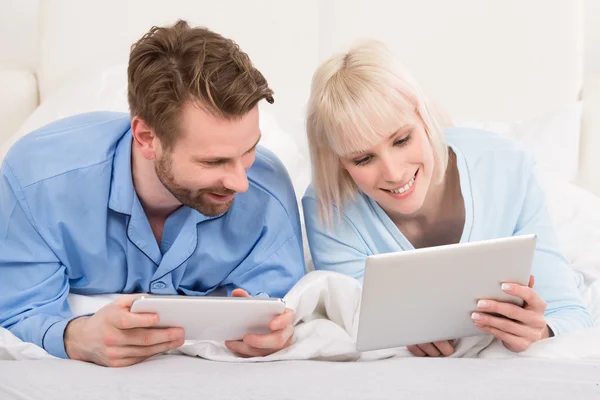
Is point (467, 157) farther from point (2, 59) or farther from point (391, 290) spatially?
point (2, 59)

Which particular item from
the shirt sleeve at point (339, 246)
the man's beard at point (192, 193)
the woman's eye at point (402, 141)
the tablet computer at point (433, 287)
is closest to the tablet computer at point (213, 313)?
the tablet computer at point (433, 287)

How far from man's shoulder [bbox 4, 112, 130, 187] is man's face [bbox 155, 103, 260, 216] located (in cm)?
17

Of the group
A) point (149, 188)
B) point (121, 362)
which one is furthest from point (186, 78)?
point (121, 362)

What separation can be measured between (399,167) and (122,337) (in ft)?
2.06

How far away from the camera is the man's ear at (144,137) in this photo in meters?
1.54

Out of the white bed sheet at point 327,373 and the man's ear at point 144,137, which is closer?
the white bed sheet at point 327,373

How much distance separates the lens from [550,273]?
1.67m

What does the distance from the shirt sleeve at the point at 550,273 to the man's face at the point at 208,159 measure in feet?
2.07

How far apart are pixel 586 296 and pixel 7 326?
124 cm

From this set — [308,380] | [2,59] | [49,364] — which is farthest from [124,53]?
[308,380]

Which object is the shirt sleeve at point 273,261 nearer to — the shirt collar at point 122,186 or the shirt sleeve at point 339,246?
the shirt sleeve at point 339,246

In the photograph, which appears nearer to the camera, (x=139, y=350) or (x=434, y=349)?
(x=139, y=350)

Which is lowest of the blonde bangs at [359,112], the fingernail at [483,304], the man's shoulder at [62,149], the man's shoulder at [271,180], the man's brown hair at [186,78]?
the fingernail at [483,304]

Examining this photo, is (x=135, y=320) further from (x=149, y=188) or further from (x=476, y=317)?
(x=476, y=317)
